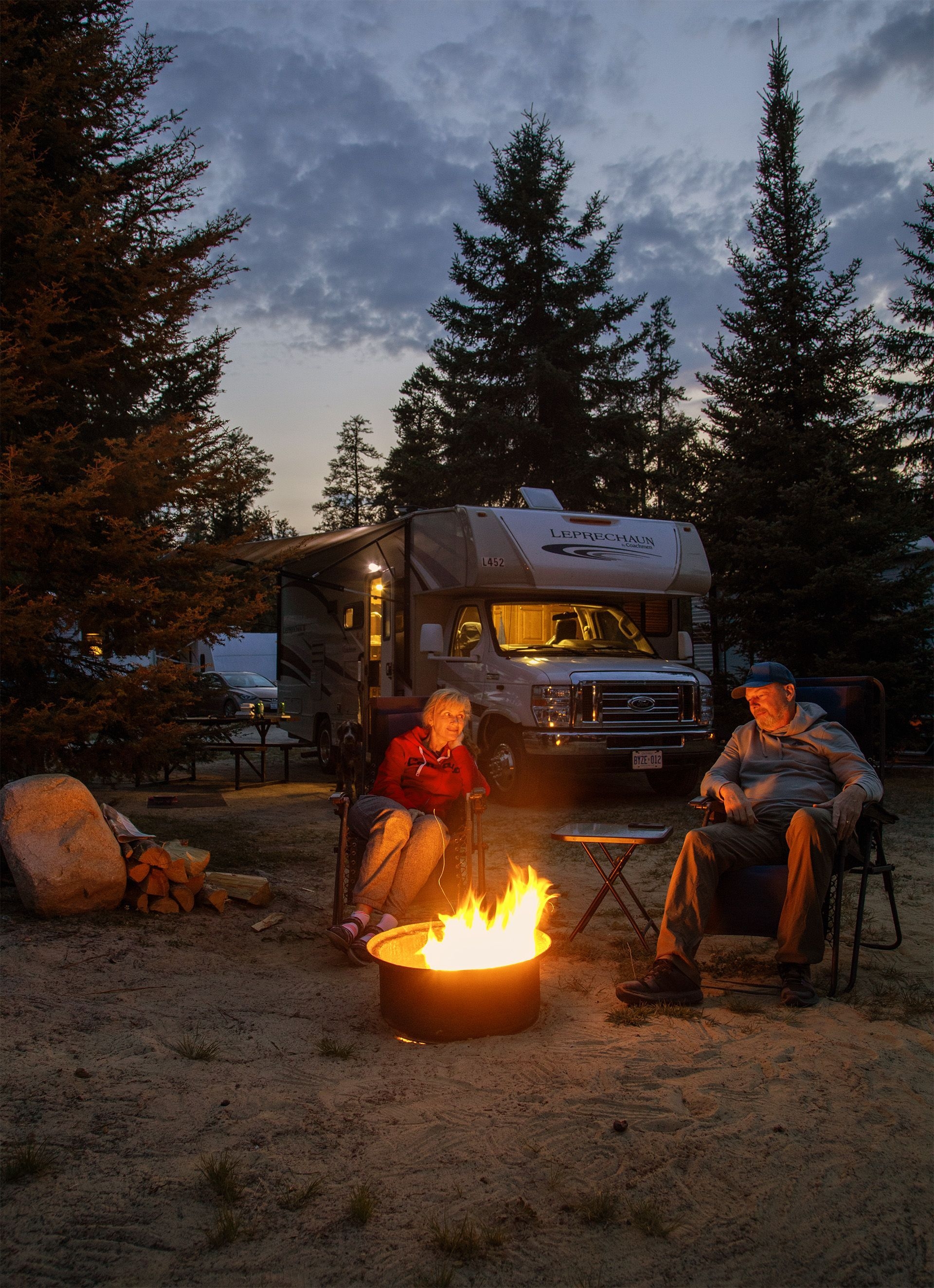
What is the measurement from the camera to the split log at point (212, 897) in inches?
186

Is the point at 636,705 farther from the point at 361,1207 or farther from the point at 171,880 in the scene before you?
the point at 361,1207

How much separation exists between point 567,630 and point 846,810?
5.70m

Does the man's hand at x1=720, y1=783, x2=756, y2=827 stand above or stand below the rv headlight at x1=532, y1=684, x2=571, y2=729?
below

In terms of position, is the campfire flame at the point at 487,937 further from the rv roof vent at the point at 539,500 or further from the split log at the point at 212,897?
the rv roof vent at the point at 539,500

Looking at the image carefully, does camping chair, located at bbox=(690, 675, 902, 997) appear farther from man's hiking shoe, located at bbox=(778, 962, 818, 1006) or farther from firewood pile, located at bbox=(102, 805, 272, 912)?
firewood pile, located at bbox=(102, 805, 272, 912)

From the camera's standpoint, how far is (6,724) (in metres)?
5.45

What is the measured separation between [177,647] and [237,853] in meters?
1.42

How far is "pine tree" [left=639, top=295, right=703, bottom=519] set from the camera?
44.8ft

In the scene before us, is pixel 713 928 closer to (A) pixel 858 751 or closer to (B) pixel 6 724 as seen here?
(A) pixel 858 751

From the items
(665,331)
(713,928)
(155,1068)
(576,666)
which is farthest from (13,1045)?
(665,331)

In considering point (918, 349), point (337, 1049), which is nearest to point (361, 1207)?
point (337, 1049)

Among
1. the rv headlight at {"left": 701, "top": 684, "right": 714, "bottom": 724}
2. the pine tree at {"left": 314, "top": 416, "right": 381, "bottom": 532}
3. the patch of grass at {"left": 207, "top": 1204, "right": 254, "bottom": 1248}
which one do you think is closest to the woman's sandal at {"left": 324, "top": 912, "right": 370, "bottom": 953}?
the patch of grass at {"left": 207, "top": 1204, "right": 254, "bottom": 1248}

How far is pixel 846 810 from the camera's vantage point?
11.7 feet

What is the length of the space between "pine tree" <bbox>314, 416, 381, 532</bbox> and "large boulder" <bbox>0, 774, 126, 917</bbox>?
4575cm
